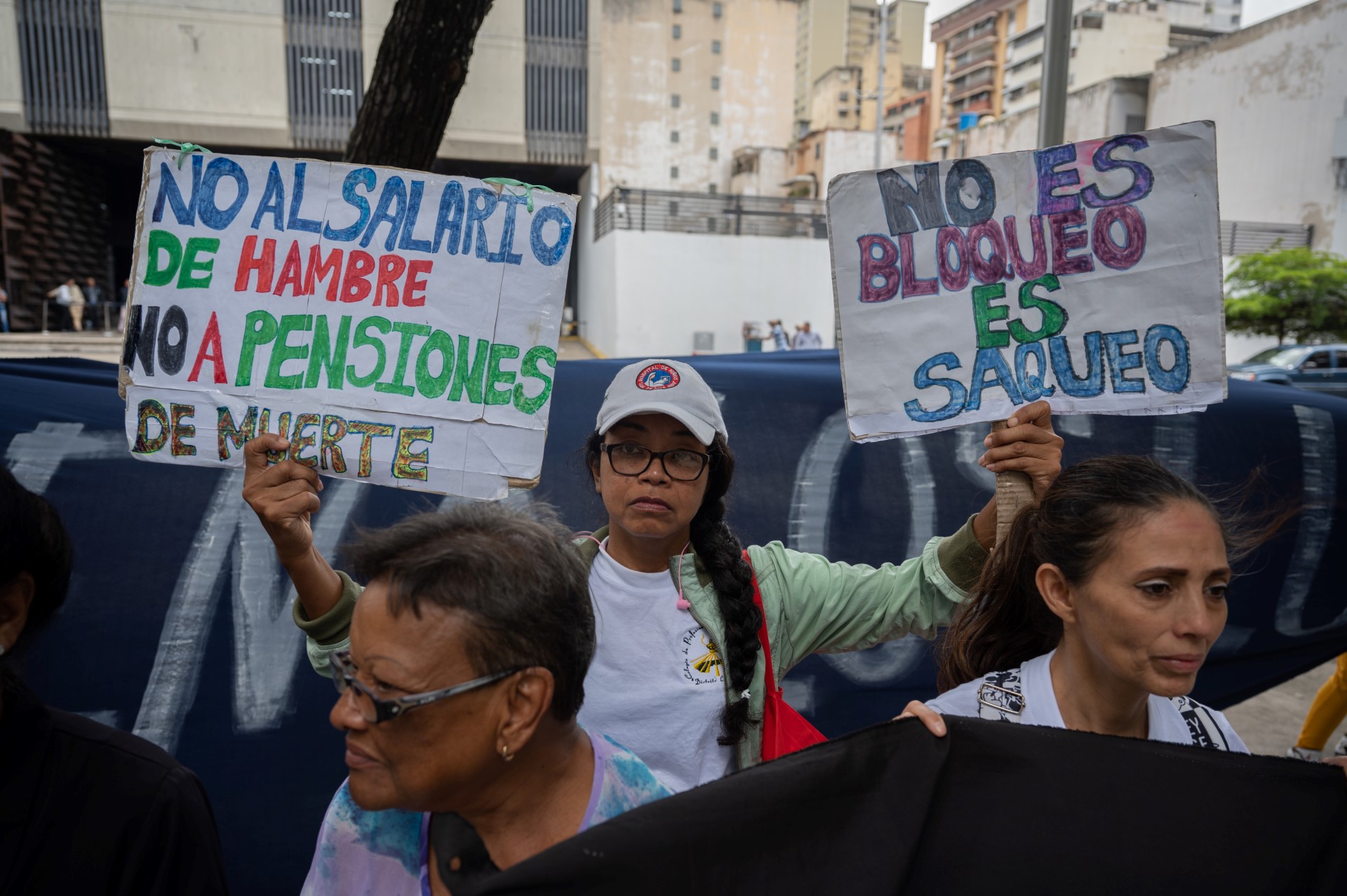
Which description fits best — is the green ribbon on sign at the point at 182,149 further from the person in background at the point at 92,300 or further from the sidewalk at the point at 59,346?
the person in background at the point at 92,300

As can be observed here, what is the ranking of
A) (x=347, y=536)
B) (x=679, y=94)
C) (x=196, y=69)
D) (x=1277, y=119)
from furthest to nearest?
(x=679, y=94), (x=1277, y=119), (x=196, y=69), (x=347, y=536)

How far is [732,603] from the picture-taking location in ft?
5.94

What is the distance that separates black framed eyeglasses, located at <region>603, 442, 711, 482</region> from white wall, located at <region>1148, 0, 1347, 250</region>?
27798 millimetres

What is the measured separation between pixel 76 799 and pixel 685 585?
1.06m

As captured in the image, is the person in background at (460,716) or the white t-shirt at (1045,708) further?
the white t-shirt at (1045,708)

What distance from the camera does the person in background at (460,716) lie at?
1.16 metres

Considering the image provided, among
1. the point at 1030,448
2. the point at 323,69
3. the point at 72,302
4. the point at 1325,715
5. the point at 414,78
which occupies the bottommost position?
the point at 1325,715

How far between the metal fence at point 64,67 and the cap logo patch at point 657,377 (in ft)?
90.2

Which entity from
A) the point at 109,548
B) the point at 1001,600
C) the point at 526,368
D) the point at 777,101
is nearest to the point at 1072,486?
the point at 1001,600

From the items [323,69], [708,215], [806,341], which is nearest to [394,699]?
[806,341]

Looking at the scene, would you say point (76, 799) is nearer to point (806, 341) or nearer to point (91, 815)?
point (91, 815)

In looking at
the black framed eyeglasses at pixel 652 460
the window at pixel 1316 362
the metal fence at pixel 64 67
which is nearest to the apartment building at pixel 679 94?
the metal fence at pixel 64 67

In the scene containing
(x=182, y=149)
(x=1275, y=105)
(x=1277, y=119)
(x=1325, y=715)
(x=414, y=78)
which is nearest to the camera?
(x=182, y=149)

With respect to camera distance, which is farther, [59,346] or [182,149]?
[59,346]
